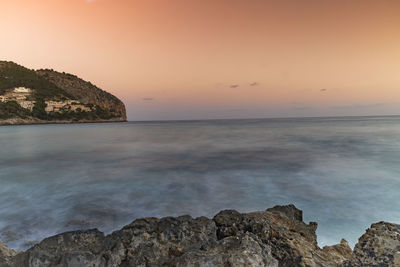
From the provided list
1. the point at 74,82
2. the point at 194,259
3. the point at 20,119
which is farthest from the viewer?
the point at 74,82

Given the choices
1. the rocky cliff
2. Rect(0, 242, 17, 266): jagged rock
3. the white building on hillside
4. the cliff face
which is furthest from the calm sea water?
the cliff face

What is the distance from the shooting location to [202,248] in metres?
2.46

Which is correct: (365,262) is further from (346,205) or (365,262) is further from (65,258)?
(346,205)

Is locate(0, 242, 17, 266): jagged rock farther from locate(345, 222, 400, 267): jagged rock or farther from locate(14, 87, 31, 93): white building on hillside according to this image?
locate(14, 87, 31, 93): white building on hillside

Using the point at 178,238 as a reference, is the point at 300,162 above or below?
below

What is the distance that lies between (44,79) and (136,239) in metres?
119

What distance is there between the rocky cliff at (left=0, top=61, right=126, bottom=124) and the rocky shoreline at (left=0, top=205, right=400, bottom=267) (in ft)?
281

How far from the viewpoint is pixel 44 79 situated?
99.2 meters

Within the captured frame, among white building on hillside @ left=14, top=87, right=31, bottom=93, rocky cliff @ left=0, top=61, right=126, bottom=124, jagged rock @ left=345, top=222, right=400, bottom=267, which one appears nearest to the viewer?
jagged rock @ left=345, top=222, right=400, bottom=267

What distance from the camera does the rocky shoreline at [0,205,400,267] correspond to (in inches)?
88.7

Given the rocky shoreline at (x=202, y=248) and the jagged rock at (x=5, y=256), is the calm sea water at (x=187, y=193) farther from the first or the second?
the rocky shoreline at (x=202, y=248)

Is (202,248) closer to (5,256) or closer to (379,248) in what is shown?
(379,248)

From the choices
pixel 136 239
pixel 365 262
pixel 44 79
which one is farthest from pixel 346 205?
pixel 44 79

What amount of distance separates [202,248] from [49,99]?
96.0 metres
